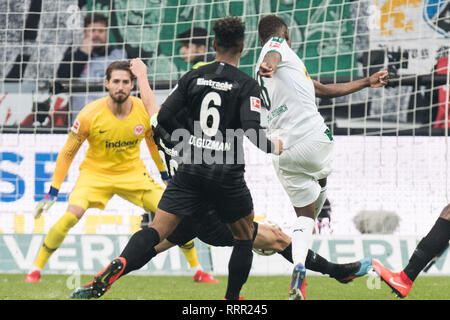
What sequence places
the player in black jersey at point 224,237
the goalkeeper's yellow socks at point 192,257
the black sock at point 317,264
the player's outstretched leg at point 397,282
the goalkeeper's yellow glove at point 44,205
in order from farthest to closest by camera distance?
1. the goalkeeper's yellow socks at point 192,257
2. the goalkeeper's yellow glove at point 44,205
3. the black sock at point 317,264
4. the player's outstretched leg at point 397,282
5. the player in black jersey at point 224,237

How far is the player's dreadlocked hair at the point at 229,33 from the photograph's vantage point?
16.4ft

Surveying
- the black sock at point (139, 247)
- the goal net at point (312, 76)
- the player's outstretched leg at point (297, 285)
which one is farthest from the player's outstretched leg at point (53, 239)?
the player's outstretched leg at point (297, 285)

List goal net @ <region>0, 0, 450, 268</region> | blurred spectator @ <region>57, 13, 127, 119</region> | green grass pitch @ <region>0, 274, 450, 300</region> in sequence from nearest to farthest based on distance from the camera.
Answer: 1. green grass pitch @ <region>0, 274, 450, 300</region>
2. goal net @ <region>0, 0, 450, 268</region>
3. blurred spectator @ <region>57, 13, 127, 119</region>

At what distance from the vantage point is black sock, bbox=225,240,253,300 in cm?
525

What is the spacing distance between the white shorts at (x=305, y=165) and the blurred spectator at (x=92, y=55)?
4506 mm

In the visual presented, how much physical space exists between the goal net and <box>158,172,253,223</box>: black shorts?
360 cm

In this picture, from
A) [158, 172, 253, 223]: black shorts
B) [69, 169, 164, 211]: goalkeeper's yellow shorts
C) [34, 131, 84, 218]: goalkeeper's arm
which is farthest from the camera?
[69, 169, 164, 211]: goalkeeper's yellow shorts

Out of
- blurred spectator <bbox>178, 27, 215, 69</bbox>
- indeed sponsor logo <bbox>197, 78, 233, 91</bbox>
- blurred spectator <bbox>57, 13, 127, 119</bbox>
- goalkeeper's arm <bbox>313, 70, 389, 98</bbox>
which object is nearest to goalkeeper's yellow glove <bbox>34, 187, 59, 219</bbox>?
goalkeeper's arm <bbox>313, 70, 389, 98</bbox>

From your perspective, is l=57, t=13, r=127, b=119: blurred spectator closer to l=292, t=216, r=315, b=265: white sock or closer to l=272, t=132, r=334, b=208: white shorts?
l=272, t=132, r=334, b=208: white shorts

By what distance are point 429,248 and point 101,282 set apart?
239 cm

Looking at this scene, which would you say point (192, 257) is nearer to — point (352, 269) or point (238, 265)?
point (352, 269)

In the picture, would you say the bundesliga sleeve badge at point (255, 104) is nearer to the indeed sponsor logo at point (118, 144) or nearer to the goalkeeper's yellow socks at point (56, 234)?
the indeed sponsor logo at point (118, 144)

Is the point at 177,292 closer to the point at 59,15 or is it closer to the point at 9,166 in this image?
the point at 9,166

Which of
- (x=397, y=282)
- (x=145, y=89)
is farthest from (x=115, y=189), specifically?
(x=397, y=282)
